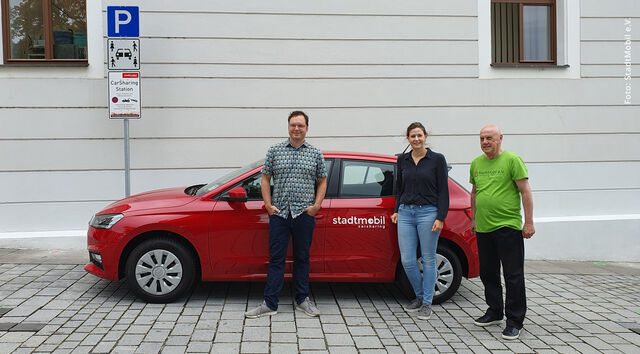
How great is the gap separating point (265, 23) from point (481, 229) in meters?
4.69

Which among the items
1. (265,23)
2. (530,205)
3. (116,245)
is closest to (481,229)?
(530,205)

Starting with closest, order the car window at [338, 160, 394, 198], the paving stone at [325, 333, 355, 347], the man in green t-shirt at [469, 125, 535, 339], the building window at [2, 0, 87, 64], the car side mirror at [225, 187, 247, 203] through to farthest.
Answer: the paving stone at [325, 333, 355, 347], the man in green t-shirt at [469, 125, 535, 339], the car side mirror at [225, 187, 247, 203], the car window at [338, 160, 394, 198], the building window at [2, 0, 87, 64]

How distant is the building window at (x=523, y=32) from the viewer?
27.7 feet

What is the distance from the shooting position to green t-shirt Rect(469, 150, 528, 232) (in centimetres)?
434

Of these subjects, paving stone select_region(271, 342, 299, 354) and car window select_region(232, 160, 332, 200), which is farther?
car window select_region(232, 160, 332, 200)

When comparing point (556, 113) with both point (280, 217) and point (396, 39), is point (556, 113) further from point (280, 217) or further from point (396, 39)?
point (280, 217)

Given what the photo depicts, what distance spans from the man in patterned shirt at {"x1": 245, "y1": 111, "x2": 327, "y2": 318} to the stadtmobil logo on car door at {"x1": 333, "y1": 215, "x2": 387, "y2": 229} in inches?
14.1

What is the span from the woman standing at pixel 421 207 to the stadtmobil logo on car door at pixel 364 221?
0.19 meters

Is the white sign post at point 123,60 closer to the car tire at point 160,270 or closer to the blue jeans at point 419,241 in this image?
the car tire at point 160,270

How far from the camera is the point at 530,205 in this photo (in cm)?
432

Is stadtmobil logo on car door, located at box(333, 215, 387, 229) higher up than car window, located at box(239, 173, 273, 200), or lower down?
lower down

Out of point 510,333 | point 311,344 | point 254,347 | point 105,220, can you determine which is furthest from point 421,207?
point 105,220

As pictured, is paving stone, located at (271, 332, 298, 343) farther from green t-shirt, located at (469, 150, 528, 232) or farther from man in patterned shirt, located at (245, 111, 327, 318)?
green t-shirt, located at (469, 150, 528, 232)

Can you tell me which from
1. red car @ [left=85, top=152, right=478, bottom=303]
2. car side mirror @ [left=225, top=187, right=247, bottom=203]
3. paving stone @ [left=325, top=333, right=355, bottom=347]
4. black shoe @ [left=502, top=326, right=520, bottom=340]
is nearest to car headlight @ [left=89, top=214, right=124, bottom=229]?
red car @ [left=85, top=152, right=478, bottom=303]
